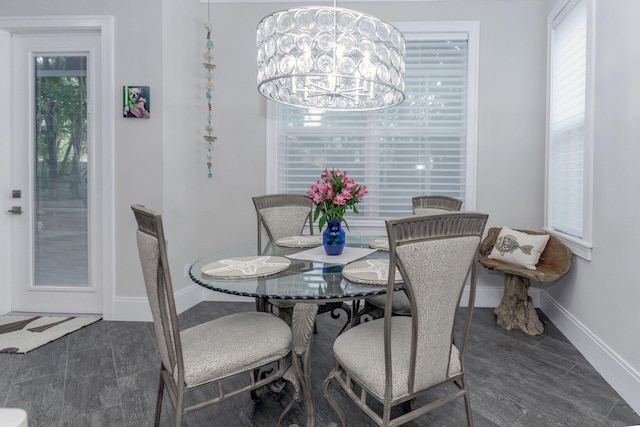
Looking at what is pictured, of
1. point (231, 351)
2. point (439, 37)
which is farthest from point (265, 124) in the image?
point (231, 351)

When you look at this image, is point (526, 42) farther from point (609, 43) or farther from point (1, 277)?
point (1, 277)

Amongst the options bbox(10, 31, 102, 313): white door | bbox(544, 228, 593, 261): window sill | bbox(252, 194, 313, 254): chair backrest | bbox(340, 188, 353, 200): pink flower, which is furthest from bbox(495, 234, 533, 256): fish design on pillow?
bbox(10, 31, 102, 313): white door

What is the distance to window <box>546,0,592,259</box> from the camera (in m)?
2.50

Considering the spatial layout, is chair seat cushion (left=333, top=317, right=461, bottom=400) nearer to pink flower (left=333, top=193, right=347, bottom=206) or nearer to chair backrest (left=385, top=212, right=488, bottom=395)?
chair backrest (left=385, top=212, right=488, bottom=395)

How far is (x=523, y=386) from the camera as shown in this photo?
209 centimetres

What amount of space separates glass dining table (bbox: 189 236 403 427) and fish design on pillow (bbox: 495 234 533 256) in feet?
6.01

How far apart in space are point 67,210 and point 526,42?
14.6 ft

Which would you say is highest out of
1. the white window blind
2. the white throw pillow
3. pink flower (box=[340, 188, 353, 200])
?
the white window blind

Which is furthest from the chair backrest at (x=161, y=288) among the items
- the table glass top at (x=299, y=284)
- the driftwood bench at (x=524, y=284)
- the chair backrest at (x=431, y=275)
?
the driftwood bench at (x=524, y=284)

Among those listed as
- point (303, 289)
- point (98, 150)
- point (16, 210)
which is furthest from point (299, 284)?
point (16, 210)

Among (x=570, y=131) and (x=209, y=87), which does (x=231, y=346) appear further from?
(x=570, y=131)

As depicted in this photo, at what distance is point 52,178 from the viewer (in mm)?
3174

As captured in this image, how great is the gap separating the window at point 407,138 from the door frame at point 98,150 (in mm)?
1383

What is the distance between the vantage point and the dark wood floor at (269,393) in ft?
5.92
